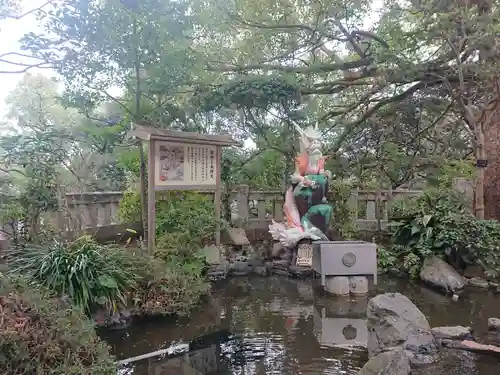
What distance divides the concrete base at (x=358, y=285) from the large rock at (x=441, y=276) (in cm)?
139

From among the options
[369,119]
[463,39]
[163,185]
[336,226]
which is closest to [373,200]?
[336,226]

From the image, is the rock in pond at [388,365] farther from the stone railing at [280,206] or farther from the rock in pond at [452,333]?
the stone railing at [280,206]

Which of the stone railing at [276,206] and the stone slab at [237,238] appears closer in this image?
the stone slab at [237,238]

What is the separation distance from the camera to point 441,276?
807cm

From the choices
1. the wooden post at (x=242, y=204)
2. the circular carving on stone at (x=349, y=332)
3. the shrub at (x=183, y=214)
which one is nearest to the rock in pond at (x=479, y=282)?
the circular carving on stone at (x=349, y=332)

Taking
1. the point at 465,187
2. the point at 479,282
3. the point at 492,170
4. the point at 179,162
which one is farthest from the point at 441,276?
the point at 179,162

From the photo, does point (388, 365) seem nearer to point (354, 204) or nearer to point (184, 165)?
point (184, 165)

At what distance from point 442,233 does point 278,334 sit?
477cm

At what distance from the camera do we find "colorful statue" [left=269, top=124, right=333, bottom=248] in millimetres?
9109

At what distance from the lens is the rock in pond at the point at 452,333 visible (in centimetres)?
511

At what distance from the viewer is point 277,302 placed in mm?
7152

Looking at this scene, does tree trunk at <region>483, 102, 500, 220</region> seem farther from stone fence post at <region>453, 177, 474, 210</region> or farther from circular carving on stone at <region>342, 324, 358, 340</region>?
circular carving on stone at <region>342, 324, 358, 340</region>

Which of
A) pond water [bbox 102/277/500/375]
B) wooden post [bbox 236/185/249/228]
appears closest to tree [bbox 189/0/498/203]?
wooden post [bbox 236/185/249/228]

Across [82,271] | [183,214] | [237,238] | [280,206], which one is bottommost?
[82,271]
